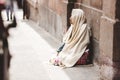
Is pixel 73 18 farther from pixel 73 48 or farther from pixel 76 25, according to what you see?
pixel 73 48

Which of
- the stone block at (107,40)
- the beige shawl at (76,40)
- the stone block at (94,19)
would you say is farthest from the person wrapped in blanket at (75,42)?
the stone block at (107,40)

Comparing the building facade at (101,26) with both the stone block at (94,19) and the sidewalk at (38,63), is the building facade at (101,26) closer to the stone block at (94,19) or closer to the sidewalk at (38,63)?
the stone block at (94,19)

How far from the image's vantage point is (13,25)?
2.87ft

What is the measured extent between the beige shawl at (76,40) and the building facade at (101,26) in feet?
0.66

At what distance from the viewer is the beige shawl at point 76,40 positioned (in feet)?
24.1

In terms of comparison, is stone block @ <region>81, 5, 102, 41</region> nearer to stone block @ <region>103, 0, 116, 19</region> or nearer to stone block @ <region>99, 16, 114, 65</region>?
stone block @ <region>99, 16, 114, 65</region>

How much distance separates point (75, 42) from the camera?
296 inches

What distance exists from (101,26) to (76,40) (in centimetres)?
158

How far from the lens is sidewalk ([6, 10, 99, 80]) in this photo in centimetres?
660

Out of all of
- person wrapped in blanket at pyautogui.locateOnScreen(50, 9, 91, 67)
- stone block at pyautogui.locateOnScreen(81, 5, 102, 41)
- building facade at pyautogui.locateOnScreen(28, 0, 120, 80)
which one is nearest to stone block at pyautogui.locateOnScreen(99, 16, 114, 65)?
building facade at pyautogui.locateOnScreen(28, 0, 120, 80)

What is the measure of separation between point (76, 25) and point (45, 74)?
1.41 metres

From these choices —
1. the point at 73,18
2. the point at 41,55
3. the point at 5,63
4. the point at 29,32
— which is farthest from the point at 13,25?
the point at 29,32

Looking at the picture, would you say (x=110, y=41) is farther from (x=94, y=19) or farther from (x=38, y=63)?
(x=38, y=63)

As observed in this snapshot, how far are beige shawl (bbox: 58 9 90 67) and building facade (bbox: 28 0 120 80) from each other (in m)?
0.20
